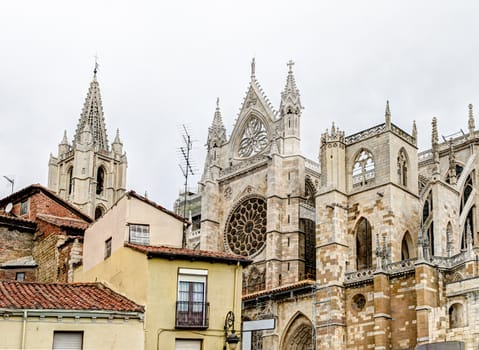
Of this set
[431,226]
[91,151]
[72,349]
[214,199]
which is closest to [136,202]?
[72,349]

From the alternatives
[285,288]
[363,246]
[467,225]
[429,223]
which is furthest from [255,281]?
[467,225]

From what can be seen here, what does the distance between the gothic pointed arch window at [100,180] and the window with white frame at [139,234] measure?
53.6 metres

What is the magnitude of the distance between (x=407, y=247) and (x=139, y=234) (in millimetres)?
21822

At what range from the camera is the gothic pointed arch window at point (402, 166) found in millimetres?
43938

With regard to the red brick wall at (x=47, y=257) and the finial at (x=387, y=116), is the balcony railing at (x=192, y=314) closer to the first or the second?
the red brick wall at (x=47, y=257)

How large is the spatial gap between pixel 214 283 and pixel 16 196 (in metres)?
16.6

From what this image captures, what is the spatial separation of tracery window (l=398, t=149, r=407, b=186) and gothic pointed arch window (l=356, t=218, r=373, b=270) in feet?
9.99

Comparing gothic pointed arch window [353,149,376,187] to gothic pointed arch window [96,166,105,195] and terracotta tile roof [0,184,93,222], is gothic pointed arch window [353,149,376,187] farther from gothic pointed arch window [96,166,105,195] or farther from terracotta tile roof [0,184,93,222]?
gothic pointed arch window [96,166,105,195]

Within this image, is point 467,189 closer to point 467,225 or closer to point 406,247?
point 467,225

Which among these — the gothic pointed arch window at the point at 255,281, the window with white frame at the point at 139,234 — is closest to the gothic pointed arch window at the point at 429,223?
the gothic pointed arch window at the point at 255,281

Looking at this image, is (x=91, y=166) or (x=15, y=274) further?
(x=91, y=166)

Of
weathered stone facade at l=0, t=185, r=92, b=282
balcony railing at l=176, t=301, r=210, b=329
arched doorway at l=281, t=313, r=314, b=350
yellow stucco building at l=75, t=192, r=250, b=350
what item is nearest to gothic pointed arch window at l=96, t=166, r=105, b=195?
arched doorway at l=281, t=313, r=314, b=350

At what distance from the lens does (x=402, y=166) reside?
44312mm

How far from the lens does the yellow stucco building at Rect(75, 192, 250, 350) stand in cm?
2286
